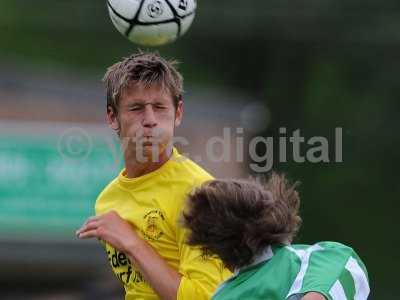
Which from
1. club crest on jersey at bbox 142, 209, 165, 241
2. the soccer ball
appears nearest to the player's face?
club crest on jersey at bbox 142, 209, 165, 241

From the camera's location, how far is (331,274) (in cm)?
325

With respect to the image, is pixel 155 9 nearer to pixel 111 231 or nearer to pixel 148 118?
pixel 148 118

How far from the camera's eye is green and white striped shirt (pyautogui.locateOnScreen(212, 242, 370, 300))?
3.23 meters

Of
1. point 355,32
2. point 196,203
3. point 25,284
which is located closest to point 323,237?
point 355,32

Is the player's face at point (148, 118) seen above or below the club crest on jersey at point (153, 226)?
above

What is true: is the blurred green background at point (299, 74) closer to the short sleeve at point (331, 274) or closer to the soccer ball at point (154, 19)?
the soccer ball at point (154, 19)

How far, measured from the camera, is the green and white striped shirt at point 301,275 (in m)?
3.23

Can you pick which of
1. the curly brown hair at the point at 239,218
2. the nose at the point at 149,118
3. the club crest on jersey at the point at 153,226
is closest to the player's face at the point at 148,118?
the nose at the point at 149,118

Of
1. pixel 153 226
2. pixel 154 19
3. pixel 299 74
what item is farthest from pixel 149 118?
pixel 299 74
